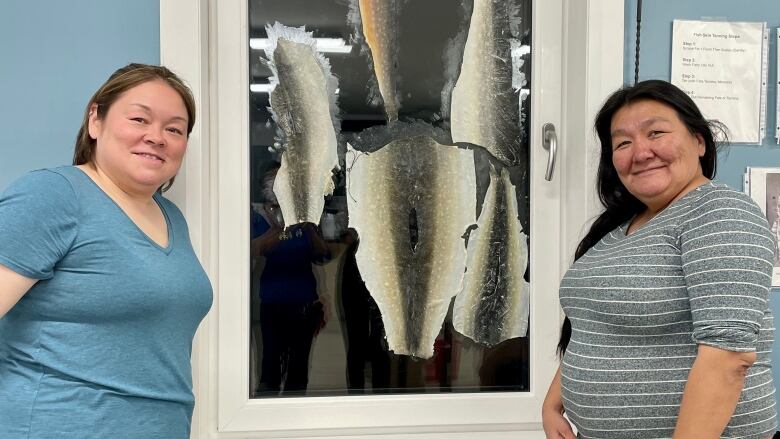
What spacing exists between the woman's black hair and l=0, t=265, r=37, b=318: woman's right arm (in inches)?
40.5

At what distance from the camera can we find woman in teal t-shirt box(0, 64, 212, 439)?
35.0 inches

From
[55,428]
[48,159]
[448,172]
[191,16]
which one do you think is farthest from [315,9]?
[55,428]

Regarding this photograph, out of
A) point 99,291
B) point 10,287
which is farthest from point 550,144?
point 10,287

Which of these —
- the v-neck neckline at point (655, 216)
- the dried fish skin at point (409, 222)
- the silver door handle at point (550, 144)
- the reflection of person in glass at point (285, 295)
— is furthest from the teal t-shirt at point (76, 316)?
the silver door handle at point (550, 144)

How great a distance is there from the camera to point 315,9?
4.74ft

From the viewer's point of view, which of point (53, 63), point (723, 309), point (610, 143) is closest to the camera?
point (723, 309)

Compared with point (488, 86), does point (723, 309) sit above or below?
below

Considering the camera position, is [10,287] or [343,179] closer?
[10,287]

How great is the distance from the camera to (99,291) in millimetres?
913

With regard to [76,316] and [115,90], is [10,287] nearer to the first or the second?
[76,316]

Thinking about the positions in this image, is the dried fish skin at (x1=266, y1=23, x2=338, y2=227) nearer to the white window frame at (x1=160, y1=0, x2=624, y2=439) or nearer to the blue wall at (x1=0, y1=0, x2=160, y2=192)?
the white window frame at (x1=160, y1=0, x2=624, y2=439)

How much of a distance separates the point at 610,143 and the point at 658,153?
7.4 inches

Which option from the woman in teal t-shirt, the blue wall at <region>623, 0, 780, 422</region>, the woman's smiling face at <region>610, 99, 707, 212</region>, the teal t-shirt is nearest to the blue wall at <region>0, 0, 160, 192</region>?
the woman in teal t-shirt

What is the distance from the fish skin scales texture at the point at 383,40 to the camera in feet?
4.79
